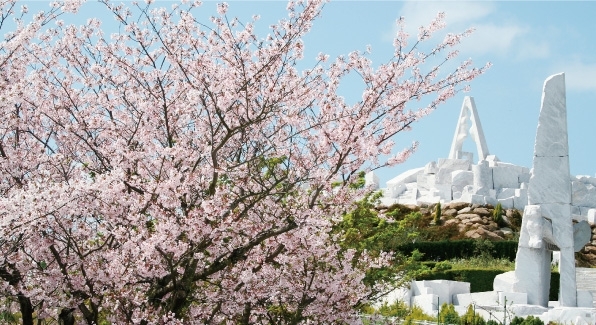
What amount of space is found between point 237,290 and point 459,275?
62.2ft

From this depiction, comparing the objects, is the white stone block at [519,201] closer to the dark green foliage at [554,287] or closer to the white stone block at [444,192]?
the white stone block at [444,192]

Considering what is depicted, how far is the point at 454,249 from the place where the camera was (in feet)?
105

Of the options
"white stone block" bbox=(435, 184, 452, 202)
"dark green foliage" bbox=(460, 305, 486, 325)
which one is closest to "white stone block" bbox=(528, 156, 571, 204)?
"dark green foliage" bbox=(460, 305, 486, 325)

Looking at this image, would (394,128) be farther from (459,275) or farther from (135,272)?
(459,275)

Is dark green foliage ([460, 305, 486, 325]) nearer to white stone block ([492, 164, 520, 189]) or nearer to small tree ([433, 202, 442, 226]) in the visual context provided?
small tree ([433, 202, 442, 226])

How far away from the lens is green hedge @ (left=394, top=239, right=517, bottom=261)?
103 feet

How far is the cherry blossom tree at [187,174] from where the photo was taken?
19.2ft

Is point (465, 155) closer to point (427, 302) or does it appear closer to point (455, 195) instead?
point (455, 195)

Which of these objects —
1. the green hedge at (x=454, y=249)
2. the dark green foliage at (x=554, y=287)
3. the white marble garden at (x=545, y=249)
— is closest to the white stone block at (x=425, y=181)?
the green hedge at (x=454, y=249)

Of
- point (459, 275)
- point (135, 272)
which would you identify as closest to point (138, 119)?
point (135, 272)

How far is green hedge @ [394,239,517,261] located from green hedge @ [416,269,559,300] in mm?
6746

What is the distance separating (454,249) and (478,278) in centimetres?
753

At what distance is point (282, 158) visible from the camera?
7.41m

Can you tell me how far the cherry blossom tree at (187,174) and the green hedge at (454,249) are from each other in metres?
24.7
